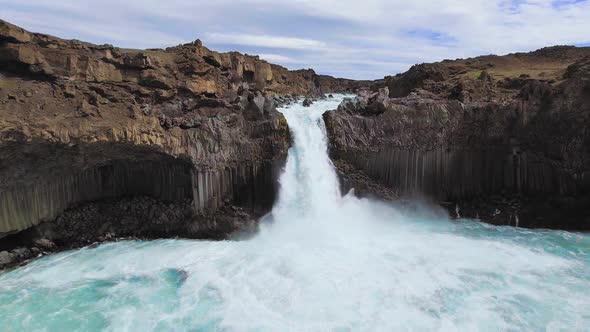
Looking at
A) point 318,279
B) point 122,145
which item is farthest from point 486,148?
point 122,145

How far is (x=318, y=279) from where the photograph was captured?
13.2 metres

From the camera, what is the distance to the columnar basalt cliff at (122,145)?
15.0 m

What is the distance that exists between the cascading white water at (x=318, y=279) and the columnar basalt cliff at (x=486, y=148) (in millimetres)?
1358

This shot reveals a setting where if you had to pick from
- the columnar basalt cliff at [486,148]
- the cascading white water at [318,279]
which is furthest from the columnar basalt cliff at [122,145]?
the columnar basalt cliff at [486,148]

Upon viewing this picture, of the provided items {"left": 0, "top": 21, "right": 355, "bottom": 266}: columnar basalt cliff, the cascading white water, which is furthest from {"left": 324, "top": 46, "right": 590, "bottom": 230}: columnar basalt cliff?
{"left": 0, "top": 21, "right": 355, "bottom": 266}: columnar basalt cliff

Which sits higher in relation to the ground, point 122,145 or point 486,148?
point 122,145

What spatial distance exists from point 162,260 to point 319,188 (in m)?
7.32

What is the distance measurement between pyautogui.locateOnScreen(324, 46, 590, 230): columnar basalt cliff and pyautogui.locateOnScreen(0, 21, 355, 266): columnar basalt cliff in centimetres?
431

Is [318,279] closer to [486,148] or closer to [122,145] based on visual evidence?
[122,145]

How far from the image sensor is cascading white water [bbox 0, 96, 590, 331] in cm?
1106

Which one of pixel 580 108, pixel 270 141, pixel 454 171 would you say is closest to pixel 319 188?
pixel 270 141

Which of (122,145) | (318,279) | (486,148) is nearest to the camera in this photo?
(318,279)

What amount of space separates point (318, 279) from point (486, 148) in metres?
10.9

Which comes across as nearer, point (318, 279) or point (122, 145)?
point (318, 279)
